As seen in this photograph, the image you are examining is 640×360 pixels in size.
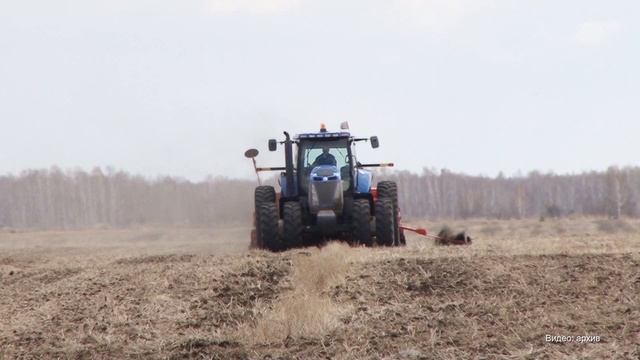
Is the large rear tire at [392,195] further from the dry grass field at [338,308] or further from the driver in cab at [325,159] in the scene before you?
the dry grass field at [338,308]

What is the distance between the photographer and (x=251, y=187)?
33.0 m

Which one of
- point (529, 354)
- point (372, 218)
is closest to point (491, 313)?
point (529, 354)

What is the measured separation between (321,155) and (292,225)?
204 centimetres

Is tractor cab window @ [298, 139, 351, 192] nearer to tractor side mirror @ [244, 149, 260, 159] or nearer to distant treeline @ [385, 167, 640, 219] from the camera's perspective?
tractor side mirror @ [244, 149, 260, 159]

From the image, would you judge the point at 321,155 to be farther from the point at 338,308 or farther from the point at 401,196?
the point at 401,196

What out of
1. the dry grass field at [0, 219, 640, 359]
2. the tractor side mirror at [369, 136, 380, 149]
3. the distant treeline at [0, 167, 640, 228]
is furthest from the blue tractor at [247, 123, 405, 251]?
the distant treeline at [0, 167, 640, 228]

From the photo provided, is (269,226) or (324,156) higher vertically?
(324,156)

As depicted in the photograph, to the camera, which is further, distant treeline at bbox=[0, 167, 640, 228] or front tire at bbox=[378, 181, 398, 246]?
distant treeline at bbox=[0, 167, 640, 228]

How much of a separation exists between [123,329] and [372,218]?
28.6 ft

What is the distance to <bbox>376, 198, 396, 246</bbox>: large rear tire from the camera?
16.7m

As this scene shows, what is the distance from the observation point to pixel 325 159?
17.9 meters

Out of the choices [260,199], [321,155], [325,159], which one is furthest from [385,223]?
[260,199]

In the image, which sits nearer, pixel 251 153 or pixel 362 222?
pixel 362 222

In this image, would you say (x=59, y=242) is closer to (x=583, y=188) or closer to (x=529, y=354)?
(x=529, y=354)
